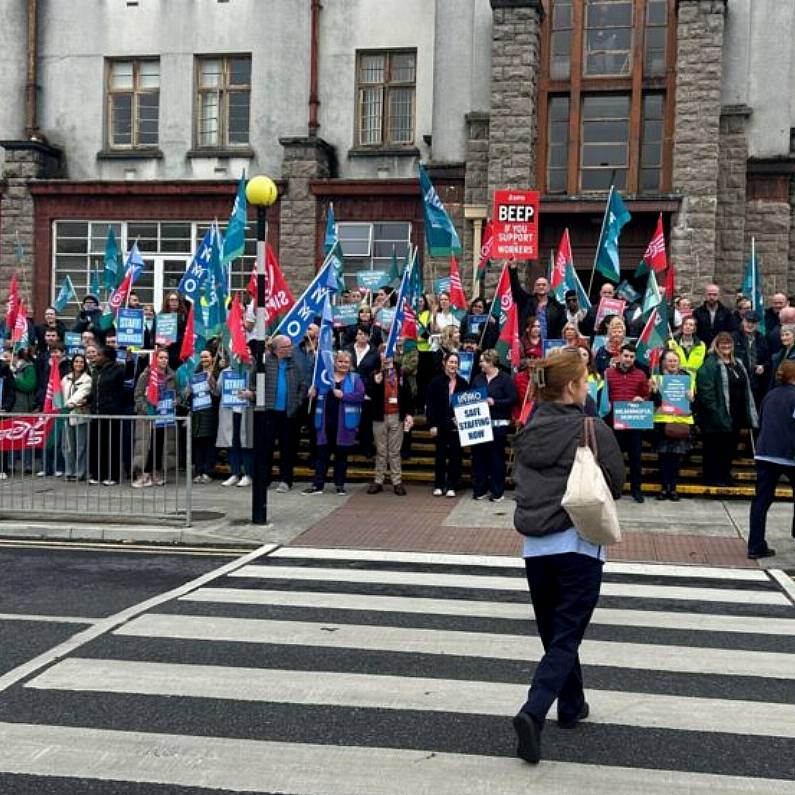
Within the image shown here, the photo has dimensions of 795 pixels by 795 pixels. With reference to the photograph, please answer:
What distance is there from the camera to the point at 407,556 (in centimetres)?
1103

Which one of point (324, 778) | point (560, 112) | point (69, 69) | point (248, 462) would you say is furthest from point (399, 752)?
point (69, 69)

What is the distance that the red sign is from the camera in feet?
56.2

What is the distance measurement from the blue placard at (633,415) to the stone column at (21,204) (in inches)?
607

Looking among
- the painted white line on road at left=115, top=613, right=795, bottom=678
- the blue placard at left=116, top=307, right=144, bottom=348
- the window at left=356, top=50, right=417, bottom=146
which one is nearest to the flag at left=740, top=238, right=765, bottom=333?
the window at left=356, top=50, right=417, bottom=146

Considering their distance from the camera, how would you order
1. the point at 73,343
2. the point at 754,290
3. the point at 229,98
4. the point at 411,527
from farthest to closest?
the point at 229,98 < the point at 754,290 < the point at 73,343 < the point at 411,527

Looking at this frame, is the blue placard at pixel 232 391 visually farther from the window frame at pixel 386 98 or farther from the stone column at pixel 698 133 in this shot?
the window frame at pixel 386 98

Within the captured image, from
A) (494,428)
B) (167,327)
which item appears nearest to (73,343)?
(167,327)

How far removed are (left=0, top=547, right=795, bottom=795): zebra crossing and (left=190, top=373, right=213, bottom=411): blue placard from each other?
636 cm

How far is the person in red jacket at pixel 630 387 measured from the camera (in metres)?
14.1

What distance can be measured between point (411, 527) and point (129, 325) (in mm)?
5921

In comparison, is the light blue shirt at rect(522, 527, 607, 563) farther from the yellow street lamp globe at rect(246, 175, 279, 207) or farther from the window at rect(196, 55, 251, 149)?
the window at rect(196, 55, 251, 149)

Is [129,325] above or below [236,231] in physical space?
below

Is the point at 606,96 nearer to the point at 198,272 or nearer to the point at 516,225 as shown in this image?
the point at 516,225

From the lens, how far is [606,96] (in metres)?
21.8
